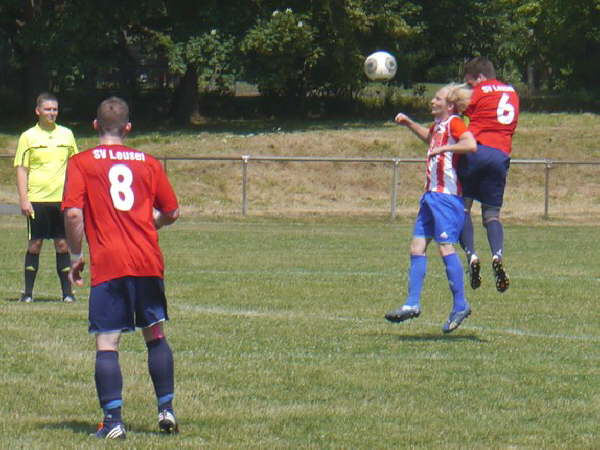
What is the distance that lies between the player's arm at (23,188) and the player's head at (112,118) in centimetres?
625

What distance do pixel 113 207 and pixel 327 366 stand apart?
2.79m

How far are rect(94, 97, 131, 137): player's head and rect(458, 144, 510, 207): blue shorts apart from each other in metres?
5.52

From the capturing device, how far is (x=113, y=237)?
632 cm

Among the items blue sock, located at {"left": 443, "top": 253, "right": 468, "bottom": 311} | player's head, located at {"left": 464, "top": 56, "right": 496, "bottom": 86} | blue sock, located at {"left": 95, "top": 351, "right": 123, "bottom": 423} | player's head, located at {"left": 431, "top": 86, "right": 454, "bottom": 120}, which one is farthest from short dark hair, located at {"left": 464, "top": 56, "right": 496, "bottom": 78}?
blue sock, located at {"left": 95, "top": 351, "right": 123, "bottom": 423}

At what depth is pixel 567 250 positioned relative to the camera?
68.4 ft

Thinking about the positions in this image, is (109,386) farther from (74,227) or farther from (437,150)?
(437,150)

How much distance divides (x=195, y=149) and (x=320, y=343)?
95.7 feet

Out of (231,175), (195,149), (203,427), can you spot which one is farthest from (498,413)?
(195,149)

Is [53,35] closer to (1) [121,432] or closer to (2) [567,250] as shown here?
(2) [567,250]

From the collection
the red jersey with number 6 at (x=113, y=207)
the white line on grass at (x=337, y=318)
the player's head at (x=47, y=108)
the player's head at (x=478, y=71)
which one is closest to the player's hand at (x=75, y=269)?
the red jersey with number 6 at (x=113, y=207)

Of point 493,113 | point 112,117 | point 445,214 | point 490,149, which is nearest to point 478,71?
point 493,113

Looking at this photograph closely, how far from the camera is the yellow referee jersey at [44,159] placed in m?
12.7

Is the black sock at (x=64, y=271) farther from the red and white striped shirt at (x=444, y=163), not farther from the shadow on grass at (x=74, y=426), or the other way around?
the shadow on grass at (x=74, y=426)

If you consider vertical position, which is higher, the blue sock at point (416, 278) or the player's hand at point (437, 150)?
the player's hand at point (437, 150)
